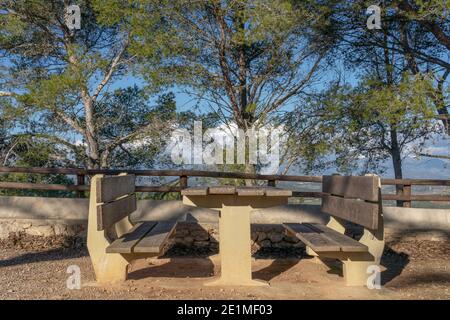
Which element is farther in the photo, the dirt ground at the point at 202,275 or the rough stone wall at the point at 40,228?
the rough stone wall at the point at 40,228

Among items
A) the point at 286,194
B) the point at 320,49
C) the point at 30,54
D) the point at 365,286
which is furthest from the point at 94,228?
the point at 30,54

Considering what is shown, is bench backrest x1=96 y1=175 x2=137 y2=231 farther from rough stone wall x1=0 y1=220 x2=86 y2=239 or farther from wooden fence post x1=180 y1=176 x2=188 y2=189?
wooden fence post x1=180 y1=176 x2=188 y2=189

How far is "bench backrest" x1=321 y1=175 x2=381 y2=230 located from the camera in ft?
13.1

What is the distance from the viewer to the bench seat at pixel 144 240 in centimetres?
390

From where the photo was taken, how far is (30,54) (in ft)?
50.4

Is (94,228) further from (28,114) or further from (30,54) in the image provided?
(30,54)

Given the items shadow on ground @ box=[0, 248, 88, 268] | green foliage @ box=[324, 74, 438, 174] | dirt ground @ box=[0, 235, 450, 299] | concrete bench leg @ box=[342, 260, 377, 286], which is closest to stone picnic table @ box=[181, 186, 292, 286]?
dirt ground @ box=[0, 235, 450, 299]

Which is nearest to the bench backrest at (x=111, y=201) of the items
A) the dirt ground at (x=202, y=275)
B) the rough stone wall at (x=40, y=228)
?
the dirt ground at (x=202, y=275)

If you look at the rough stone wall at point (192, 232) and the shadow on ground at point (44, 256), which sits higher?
the rough stone wall at point (192, 232)

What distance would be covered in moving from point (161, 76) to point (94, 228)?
8.63 meters

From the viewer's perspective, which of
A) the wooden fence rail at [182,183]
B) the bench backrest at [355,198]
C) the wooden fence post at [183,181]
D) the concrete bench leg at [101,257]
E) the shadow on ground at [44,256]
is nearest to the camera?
the bench backrest at [355,198]

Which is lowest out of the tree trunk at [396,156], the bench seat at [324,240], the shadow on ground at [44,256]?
the shadow on ground at [44,256]

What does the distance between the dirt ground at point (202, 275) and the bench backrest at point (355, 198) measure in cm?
67

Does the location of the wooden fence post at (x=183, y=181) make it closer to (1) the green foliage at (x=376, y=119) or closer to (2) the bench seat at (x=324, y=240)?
(2) the bench seat at (x=324, y=240)
